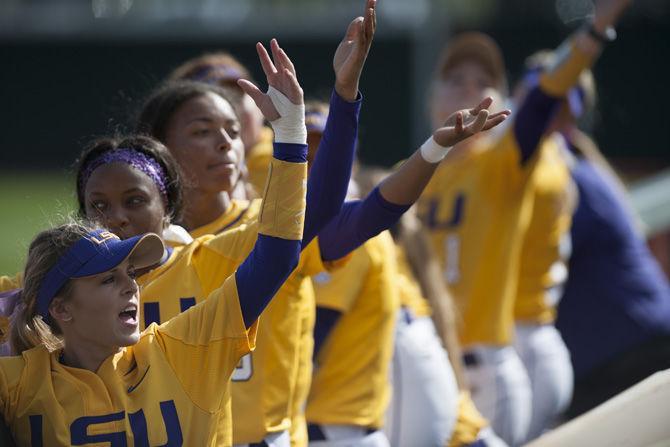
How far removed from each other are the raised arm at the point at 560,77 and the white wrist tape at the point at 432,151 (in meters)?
2.16

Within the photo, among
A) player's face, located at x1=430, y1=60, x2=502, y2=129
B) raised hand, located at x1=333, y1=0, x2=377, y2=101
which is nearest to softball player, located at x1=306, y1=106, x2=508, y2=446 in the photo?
raised hand, located at x1=333, y1=0, x2=377, y2=101

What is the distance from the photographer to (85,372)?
9.02 ft

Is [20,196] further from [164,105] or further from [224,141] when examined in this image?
[224,141]

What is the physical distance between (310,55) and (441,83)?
12504 mm

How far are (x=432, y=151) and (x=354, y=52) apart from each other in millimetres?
316

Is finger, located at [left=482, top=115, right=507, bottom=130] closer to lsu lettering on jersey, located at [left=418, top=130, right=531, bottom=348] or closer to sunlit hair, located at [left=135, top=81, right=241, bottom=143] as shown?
sunlit hair, located at [left=135, top=81, right=241, bottom=143]

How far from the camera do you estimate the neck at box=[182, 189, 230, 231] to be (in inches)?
135

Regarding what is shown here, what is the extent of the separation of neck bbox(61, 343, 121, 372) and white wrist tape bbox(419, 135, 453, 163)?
0.91 metres

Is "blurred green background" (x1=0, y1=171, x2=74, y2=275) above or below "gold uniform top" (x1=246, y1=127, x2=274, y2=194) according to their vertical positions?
above

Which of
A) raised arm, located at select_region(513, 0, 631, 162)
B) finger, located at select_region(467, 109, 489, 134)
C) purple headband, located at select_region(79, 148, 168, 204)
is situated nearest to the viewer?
finger, located at select_region(467, 109, 489, 134)

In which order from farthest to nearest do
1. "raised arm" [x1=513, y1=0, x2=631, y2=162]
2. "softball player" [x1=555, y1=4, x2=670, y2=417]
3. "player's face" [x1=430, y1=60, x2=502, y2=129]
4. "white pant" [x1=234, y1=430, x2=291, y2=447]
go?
1. "softball player" [x1=555, y1=4, x2=670, y2=417]
2. "player's face" [x1=430, y1=60, x2=502, y2=129]
3. "raised arm" [x1=513, y1=0, x2=631, y2=162]
4. "white pant" [x1=234, y1=430, x2=291, y2=447]

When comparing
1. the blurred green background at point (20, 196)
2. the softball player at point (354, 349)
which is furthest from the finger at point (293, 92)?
the blurred green background at point (20, 196)

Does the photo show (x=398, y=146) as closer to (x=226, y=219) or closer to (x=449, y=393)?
(x=449, y=393)

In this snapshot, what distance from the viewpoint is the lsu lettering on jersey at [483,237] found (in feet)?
18.2
